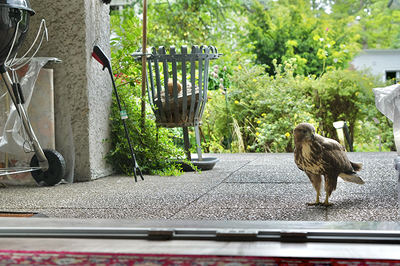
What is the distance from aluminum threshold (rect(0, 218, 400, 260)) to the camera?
4.15 ft

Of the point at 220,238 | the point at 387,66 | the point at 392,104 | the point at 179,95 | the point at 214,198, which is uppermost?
the point at 387,66

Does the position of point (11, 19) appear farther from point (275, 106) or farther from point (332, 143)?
point (275, 106)

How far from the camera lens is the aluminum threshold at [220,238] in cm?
126

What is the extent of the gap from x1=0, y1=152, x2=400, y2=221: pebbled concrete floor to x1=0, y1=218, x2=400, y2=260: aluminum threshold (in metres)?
0.59

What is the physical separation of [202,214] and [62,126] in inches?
62.1

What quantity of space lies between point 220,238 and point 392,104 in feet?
3.07

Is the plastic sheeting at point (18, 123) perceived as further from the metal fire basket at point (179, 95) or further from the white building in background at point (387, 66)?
the white building in background at point (387, 66)

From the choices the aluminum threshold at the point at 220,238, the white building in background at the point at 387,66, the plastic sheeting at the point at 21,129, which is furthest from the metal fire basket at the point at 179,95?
the white building in background at the point at 387,66

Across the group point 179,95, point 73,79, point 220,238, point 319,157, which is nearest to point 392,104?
point 319,157

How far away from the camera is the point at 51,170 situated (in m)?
3.15

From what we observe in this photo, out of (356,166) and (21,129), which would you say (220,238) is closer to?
(356,166)

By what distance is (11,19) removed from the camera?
246 centimetres

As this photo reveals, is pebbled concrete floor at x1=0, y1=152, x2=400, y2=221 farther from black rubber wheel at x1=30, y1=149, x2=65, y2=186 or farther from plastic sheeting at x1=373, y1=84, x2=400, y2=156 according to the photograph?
plastic sheeting at x1=373, y1=84, x2=400, y2=156

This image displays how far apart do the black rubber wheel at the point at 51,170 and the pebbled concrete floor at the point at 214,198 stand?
0.07 m
